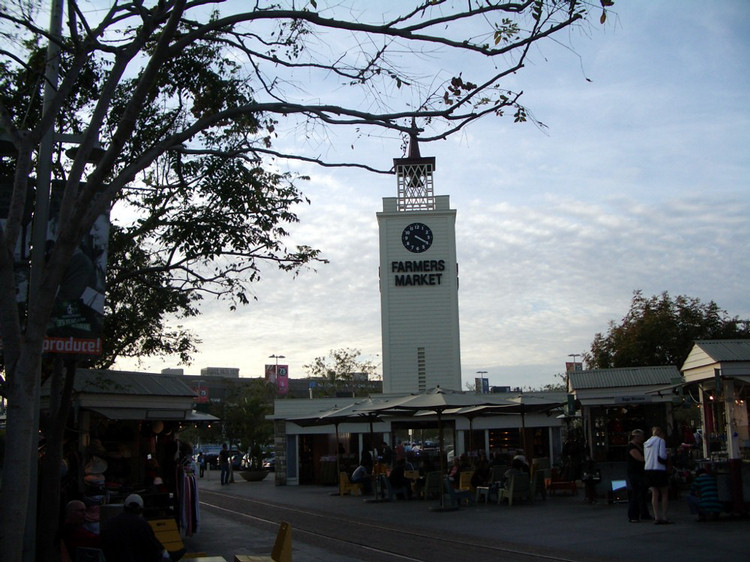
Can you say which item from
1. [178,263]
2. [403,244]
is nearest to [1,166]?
A: [178,263]

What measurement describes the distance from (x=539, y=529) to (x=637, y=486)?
1895mm

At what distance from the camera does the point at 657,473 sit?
13625 millimetres

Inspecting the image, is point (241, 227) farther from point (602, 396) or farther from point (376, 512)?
point (602, 396)

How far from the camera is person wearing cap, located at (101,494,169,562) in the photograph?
8336 millimetres

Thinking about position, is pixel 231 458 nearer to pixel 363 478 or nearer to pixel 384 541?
pixel 363 478

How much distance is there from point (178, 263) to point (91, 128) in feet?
18.3

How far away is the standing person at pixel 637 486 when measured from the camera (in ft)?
47.8

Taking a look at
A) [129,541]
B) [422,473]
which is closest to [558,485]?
[422,473]

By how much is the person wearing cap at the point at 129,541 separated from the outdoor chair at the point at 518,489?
40.5ft

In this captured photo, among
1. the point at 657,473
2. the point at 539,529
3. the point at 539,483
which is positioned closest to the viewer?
the point at 657,473

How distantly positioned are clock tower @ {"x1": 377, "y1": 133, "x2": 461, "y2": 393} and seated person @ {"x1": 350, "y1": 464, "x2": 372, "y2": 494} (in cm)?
1728

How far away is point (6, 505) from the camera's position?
6801mm

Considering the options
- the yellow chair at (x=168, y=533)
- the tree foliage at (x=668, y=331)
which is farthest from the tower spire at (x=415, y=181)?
the yellow chair at (x=168, y=533)

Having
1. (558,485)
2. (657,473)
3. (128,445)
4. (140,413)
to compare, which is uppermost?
(140,413)
